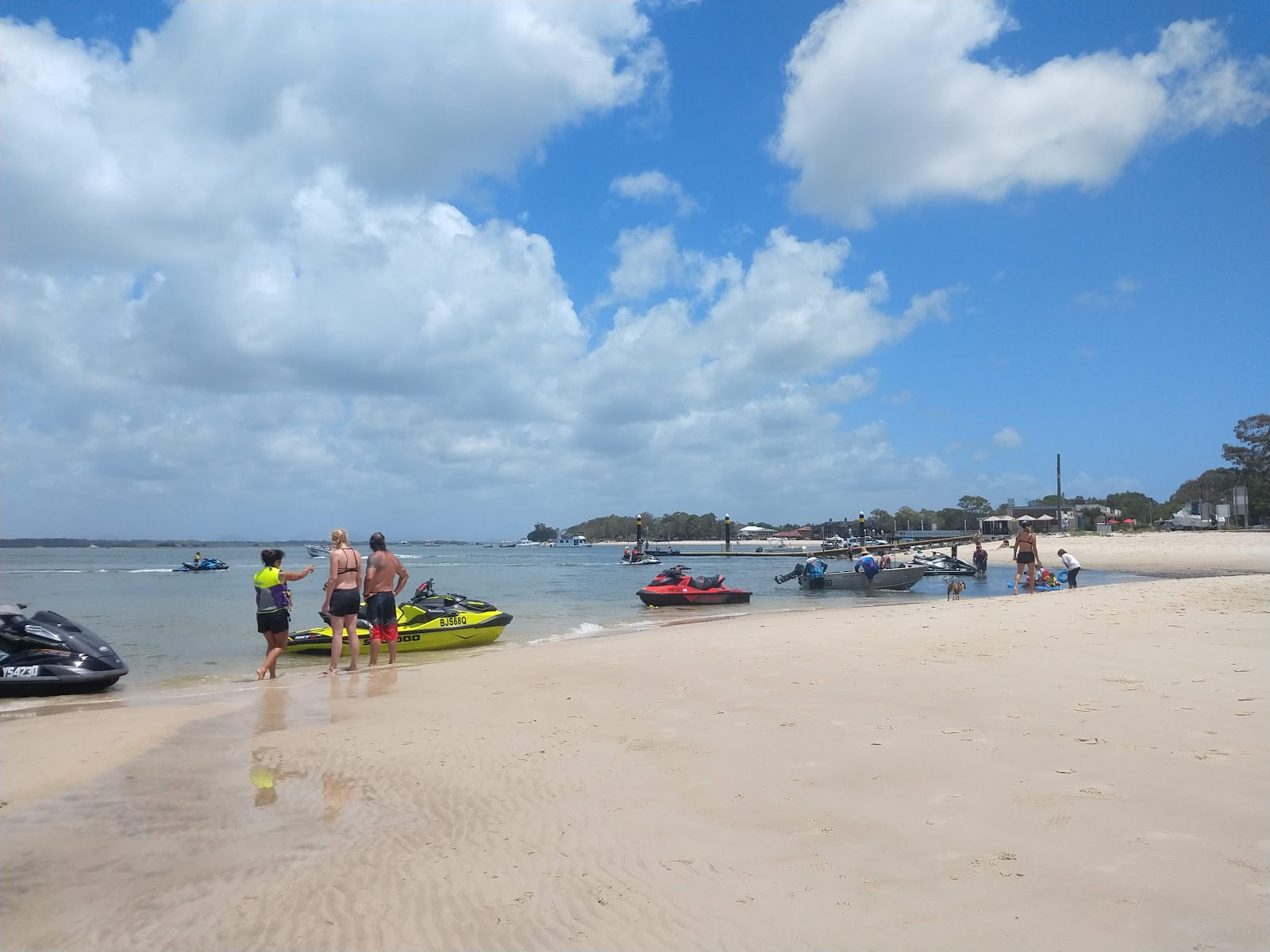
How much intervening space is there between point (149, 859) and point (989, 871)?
437 centimetres

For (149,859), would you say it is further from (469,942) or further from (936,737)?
(936,737)

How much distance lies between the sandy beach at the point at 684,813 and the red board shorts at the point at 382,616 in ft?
10.3

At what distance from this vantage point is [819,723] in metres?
6.25

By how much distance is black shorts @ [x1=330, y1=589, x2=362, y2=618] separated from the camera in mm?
10555

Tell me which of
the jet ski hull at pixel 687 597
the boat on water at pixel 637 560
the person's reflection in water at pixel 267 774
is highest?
the person's reflection in water at pixel 267 774

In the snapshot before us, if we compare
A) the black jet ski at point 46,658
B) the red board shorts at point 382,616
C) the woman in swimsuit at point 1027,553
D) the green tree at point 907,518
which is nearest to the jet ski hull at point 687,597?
the woman in swimsuit at point 1027,553

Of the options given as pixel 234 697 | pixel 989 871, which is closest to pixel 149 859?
pixel 989 871

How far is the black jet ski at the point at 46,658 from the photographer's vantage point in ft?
32.7

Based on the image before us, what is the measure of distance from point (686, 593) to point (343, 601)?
659 inches

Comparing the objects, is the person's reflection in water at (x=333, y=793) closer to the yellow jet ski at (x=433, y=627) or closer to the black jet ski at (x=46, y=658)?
the black jet ski at (x=46, y=658)

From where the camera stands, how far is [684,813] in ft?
14.5

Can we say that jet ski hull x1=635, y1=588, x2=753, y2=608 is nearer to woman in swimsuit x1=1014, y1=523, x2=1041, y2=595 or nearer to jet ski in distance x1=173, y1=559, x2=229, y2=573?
woman in swimsuit x1=1014, y1=523, x2=1041, y2=595

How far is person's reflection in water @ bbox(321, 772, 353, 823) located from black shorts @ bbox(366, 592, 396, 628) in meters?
6.36

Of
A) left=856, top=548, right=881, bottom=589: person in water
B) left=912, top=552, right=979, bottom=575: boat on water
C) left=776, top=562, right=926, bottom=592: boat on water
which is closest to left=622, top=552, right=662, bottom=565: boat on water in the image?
left=912, top=552, right=979, bottom=575: boat on water
